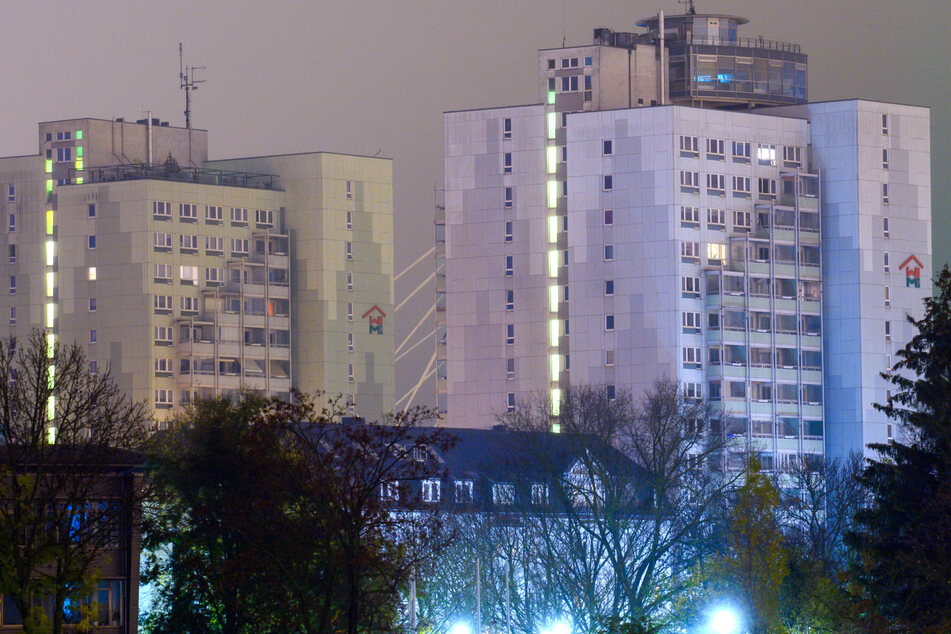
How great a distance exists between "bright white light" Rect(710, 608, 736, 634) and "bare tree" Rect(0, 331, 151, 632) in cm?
3531

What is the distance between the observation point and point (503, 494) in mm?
150250

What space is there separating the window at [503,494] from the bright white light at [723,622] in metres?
16.8

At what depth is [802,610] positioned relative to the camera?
451ft

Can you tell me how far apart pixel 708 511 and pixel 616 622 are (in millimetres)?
47109

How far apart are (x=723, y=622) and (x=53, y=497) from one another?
44.7 meters

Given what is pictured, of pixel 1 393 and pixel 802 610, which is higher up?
pixel 1 393

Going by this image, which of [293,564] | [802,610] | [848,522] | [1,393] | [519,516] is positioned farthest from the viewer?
[848,522]

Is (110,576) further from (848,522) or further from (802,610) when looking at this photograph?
(848,522)

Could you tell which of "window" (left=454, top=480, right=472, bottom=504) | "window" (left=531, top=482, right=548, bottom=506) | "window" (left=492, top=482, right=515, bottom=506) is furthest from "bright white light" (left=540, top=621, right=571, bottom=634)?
"window" (left=454, top=480, right=472, bottom=504)

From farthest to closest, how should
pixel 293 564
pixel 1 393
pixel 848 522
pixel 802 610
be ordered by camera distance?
pixel 848 522 < pixel 802 610 < pixel 1 393 < pixel 293 564

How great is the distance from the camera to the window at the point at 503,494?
489ft

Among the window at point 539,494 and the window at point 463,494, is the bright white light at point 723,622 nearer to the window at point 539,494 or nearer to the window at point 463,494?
the window at point 539,494

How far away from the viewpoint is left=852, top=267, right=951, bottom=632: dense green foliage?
3734 inches

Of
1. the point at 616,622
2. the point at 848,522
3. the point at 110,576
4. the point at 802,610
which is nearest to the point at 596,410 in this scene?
the point at 848,522
